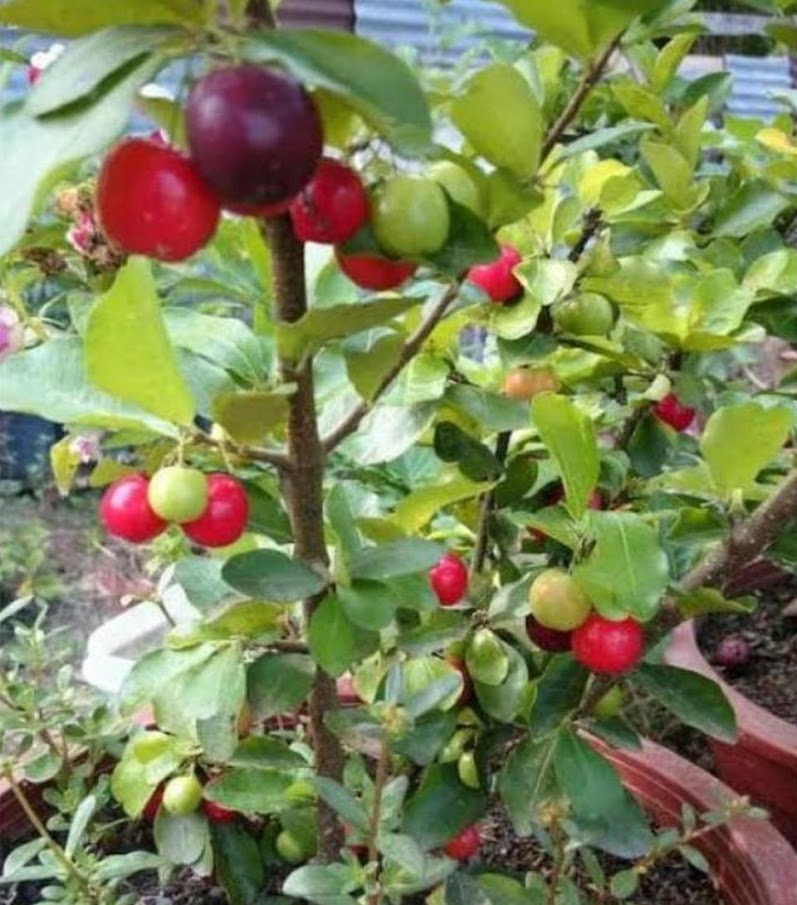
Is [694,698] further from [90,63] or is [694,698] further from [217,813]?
[90,63]

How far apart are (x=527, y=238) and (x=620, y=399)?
0.17m

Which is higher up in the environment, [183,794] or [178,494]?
[178,494]

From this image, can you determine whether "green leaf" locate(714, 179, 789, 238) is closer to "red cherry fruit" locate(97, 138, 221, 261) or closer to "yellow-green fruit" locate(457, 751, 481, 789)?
"yellow-green fruit" locate(457, 751, 481, 789)

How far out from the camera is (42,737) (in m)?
0.96

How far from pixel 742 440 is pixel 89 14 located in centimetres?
43

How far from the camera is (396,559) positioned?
663 millimetres

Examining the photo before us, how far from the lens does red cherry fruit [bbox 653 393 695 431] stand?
0.83m

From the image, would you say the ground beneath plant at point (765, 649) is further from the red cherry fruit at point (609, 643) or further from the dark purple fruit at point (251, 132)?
the dark purple fruit at point (251, 132)

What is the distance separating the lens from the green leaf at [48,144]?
16.0 inches

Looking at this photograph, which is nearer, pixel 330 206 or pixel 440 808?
pixel 330 206

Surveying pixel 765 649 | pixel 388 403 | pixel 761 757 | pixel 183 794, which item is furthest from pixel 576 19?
pixel 765 649

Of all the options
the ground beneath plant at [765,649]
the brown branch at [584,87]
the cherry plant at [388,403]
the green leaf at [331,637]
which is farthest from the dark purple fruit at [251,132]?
the ground beneath plant at [765,649]

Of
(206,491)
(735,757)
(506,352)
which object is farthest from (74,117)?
(735,757)

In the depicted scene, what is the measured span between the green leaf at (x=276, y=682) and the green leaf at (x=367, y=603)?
0.09m
